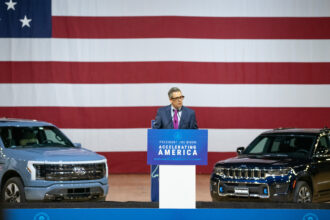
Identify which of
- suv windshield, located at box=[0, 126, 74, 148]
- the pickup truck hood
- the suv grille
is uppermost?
suv windshield, located at box=[0, 126, 74, 148]

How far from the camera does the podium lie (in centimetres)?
583

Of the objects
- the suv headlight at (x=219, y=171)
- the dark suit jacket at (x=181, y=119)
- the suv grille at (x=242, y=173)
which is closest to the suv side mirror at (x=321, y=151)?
the suv grille at (x=242, y=173)

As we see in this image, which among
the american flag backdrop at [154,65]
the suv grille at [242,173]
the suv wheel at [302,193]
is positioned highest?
the american flag backdrop at [154,65]

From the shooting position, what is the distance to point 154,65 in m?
16.8

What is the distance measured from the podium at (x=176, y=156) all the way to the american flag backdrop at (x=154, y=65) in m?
10.8

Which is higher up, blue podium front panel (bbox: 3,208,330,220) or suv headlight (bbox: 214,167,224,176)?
blue podium front panel (bbox: 3,208,330,220)

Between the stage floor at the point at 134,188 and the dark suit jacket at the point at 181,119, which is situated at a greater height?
the dark suit jacket at the point at 181,119

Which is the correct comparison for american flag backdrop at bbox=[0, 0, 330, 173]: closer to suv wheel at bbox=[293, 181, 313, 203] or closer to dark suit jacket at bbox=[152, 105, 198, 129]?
suv wheel at bbox=[293, 181, 313, 203]

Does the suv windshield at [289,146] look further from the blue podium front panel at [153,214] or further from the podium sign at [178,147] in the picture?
the blue podium front panel at [153,214]

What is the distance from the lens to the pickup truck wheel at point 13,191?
10.2 meters

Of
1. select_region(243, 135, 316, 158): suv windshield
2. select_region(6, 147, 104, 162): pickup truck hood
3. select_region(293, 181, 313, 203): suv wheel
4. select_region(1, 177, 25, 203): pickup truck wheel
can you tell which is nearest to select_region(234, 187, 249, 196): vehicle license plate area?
select_region(293, 181, 313, 203): suv wheel

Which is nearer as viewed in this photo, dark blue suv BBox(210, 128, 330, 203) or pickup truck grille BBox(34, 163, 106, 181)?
dark blue suv BBox(210, 128, 330, 203)

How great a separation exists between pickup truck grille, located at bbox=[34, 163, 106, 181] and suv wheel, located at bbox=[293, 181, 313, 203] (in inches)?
129

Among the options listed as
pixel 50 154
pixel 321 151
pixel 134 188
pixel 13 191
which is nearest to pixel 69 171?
pixel 50 154
